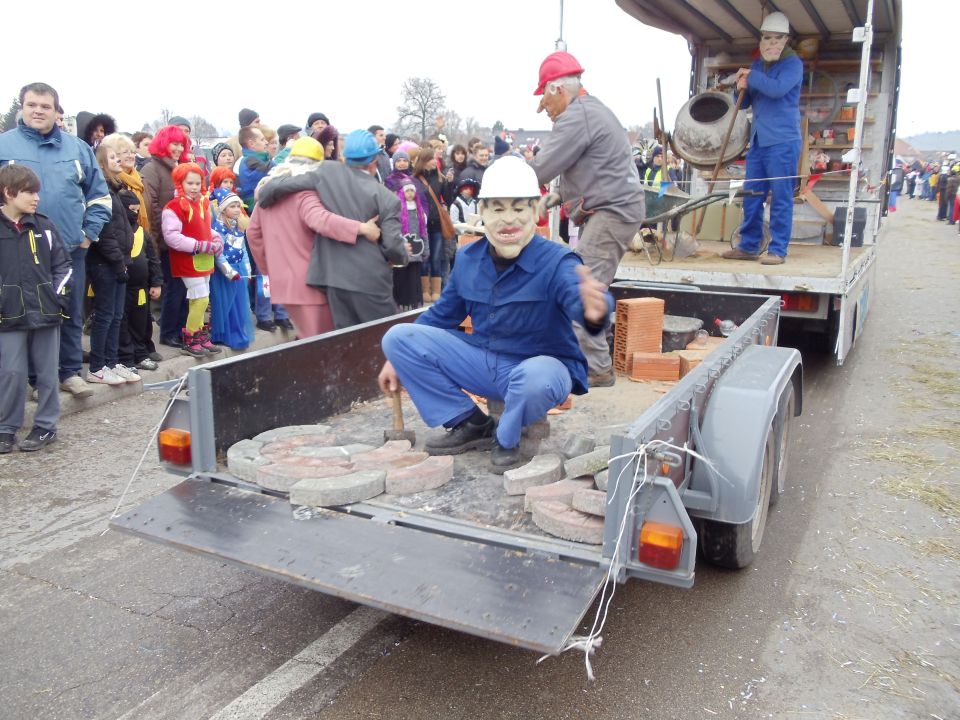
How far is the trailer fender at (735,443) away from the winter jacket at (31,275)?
416 cm

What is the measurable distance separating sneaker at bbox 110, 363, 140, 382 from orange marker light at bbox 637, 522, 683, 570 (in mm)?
5278

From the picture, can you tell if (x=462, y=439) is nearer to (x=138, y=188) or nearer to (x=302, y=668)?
(x=302, y=668)

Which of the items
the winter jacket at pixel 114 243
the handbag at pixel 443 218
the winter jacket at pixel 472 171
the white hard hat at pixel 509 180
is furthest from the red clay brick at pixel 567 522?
the winter jacket at pixel 472 171

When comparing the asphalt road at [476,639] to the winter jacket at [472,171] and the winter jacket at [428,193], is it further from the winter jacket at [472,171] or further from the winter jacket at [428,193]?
the winter jacket at [472,171]

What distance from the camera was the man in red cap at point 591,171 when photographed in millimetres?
4946

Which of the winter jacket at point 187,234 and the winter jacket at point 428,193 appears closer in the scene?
the winter jacket at point 187,234

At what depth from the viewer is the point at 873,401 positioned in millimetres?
6742

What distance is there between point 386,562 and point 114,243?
4650 millimetres

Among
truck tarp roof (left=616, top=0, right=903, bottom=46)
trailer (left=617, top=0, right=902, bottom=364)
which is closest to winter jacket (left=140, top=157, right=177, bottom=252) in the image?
trailer (left=617, top=0, right=902, bottom=364)

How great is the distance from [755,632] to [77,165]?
214 inches

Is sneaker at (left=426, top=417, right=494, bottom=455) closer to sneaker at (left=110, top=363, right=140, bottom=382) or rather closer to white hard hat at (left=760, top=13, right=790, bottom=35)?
sneaker at (left=110, top=363, right=140, bottom=382)

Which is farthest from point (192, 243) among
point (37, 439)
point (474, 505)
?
point (474, 505)

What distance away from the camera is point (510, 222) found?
3.66 meters

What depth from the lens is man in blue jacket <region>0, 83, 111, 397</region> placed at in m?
5.62
